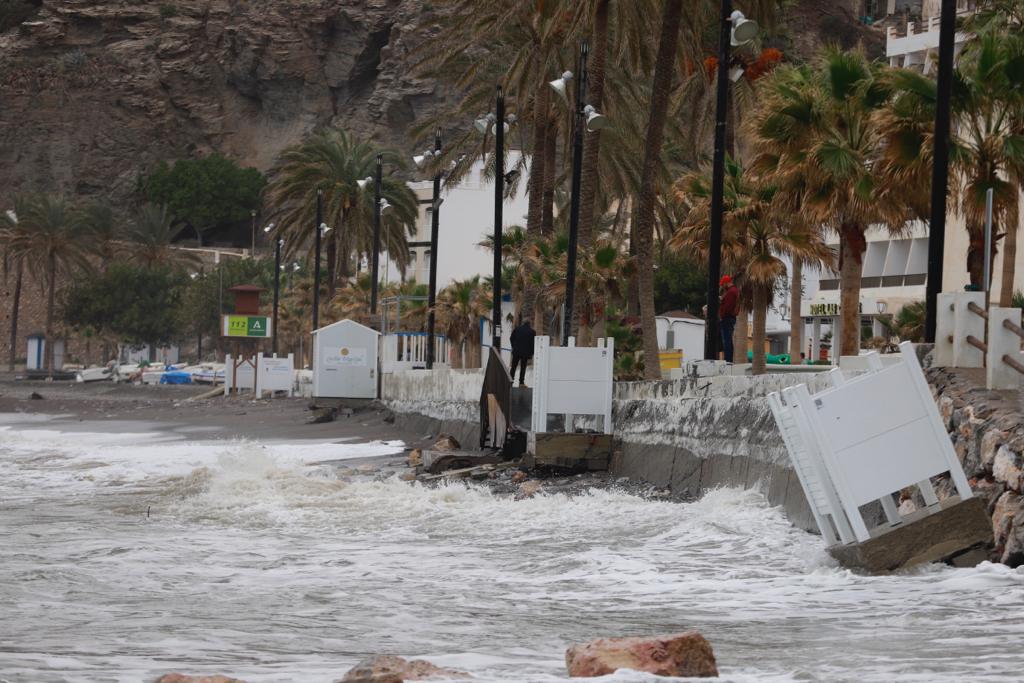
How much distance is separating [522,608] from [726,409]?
7768 millimetres

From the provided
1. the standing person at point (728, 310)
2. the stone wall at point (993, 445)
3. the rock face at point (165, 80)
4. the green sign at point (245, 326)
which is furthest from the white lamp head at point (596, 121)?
the rock face at point (165, 80)

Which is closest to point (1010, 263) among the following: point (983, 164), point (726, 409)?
point (983, 164)

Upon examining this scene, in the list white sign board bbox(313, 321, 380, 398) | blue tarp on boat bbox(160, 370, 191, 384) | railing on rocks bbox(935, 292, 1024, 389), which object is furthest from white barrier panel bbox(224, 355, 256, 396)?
railing on rocks bbox(935, 292, 1024, 389)

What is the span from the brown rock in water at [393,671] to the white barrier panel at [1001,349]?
698 centimetres

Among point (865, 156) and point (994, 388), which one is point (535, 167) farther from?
point (994, 388)

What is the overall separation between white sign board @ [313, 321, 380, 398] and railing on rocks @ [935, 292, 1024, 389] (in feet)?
105

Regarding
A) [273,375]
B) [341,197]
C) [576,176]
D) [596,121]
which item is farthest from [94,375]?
[596,121]

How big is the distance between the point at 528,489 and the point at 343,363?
2618cm

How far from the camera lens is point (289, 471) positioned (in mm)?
22766

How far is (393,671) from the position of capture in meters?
7.41

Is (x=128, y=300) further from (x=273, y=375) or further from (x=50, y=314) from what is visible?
(x=273, y=375)

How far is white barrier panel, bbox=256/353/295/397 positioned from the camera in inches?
2534

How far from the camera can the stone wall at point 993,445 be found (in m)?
11.3

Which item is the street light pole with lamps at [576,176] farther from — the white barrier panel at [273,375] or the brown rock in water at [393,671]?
the white barrier panel at [273,375]
